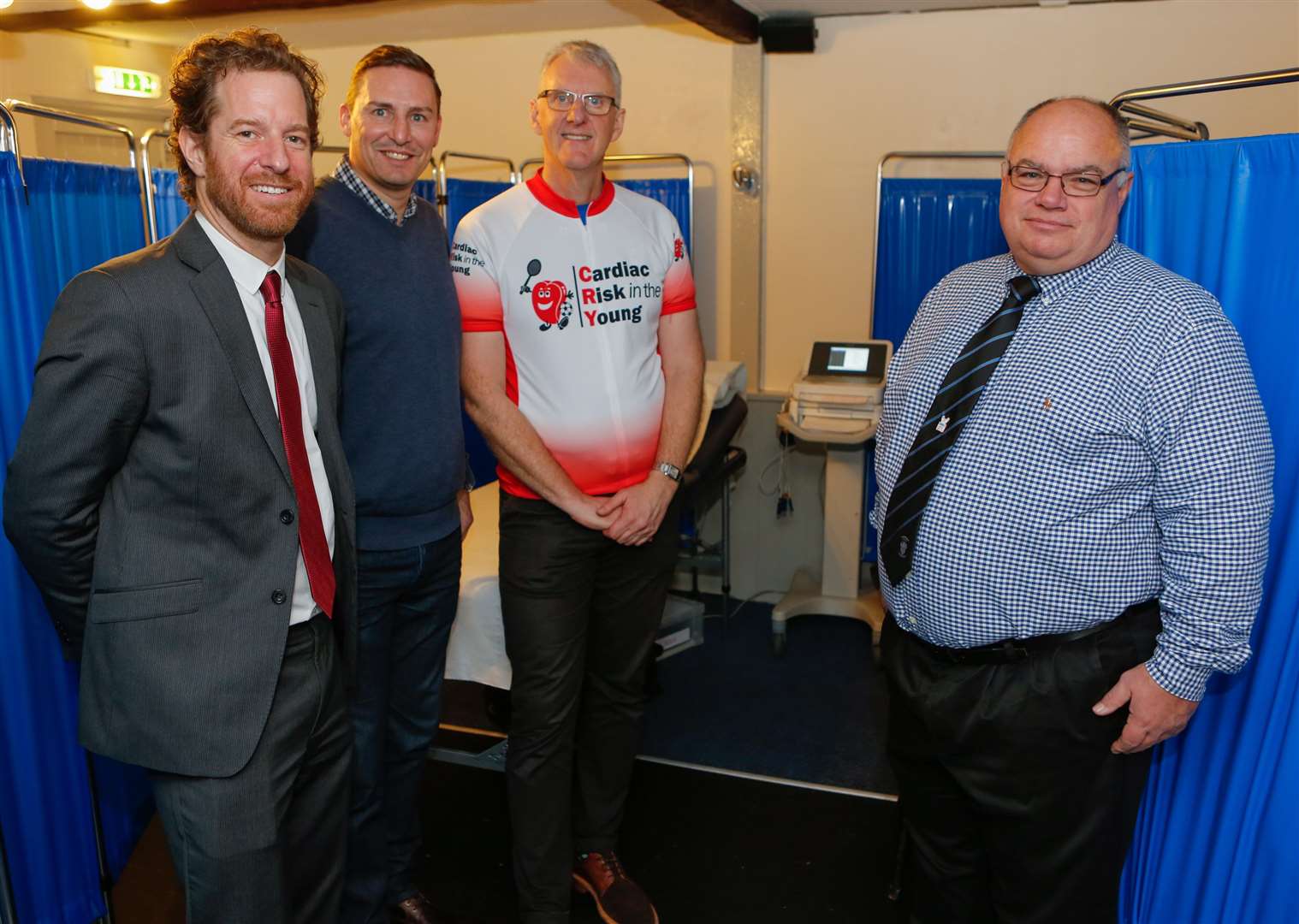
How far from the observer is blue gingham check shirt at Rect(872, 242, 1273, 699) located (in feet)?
5.03

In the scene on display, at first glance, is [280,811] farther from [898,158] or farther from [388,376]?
[898,158]

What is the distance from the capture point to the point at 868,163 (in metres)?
4.37

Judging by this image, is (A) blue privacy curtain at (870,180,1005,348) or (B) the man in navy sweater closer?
(B) the man in navy sweater

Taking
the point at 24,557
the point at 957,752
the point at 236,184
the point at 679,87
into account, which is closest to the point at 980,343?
the point at 957,752

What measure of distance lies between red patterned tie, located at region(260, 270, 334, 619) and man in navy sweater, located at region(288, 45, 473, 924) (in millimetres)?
358

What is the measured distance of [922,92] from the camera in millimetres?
4234

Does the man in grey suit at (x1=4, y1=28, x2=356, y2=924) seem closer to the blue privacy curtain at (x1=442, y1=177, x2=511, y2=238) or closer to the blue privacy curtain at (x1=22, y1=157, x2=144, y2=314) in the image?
the blue privacy curtain at (x1=22, y1=157, x2=144, y2=314)

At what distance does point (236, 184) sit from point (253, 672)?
73 cm

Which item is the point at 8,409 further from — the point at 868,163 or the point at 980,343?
the point at 868,163

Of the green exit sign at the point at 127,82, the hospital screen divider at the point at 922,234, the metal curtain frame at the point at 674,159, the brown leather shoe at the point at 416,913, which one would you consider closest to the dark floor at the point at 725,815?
the brown leather shoe at the point at 416,913

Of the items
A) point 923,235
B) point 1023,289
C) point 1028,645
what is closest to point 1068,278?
point 1023,289

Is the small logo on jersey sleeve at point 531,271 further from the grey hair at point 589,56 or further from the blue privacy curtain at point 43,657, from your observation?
the blue privacy curtain at point 43,657

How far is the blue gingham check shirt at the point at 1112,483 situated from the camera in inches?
60.3

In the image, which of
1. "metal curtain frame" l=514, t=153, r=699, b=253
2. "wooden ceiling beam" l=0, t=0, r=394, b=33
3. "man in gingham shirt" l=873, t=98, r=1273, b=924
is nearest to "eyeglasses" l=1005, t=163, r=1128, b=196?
"man in gingham shirt" l=873, t=98, r=1273, b=924
